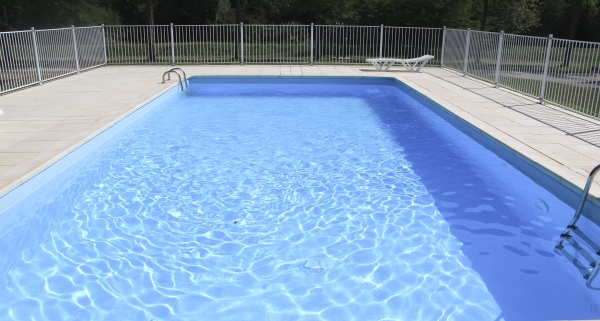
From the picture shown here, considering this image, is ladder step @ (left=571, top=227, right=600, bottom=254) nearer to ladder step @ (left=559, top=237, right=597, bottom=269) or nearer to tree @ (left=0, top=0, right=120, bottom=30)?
ladder step @ (left=559, top=237, right=597, bottom=269)

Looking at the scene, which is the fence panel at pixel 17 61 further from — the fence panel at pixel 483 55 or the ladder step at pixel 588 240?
the fence panel at pixel 483 55

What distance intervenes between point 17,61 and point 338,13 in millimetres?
15937

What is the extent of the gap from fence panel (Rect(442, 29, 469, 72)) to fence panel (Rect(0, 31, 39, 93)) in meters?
10.1

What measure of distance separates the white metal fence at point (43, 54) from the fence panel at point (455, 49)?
9.88 meters

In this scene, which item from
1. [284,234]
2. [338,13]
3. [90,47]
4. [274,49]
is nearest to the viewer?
[284,234]

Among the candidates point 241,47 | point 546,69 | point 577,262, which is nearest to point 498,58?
point 546,69

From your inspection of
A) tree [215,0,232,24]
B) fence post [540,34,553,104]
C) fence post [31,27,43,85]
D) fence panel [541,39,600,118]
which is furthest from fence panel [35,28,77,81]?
tree [215,0,232,24]

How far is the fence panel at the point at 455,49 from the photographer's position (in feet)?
42.5

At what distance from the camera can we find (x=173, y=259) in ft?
12.4

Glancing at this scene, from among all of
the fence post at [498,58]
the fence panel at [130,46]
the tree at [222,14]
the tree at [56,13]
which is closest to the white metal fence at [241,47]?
the fence panel at [130,46]

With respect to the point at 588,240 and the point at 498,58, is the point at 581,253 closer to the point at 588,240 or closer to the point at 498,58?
the point at 588,240

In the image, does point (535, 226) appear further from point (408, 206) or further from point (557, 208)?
point (408, 206)

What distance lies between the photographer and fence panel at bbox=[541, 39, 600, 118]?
23.9 feet

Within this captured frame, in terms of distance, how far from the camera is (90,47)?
13766 millimetres
